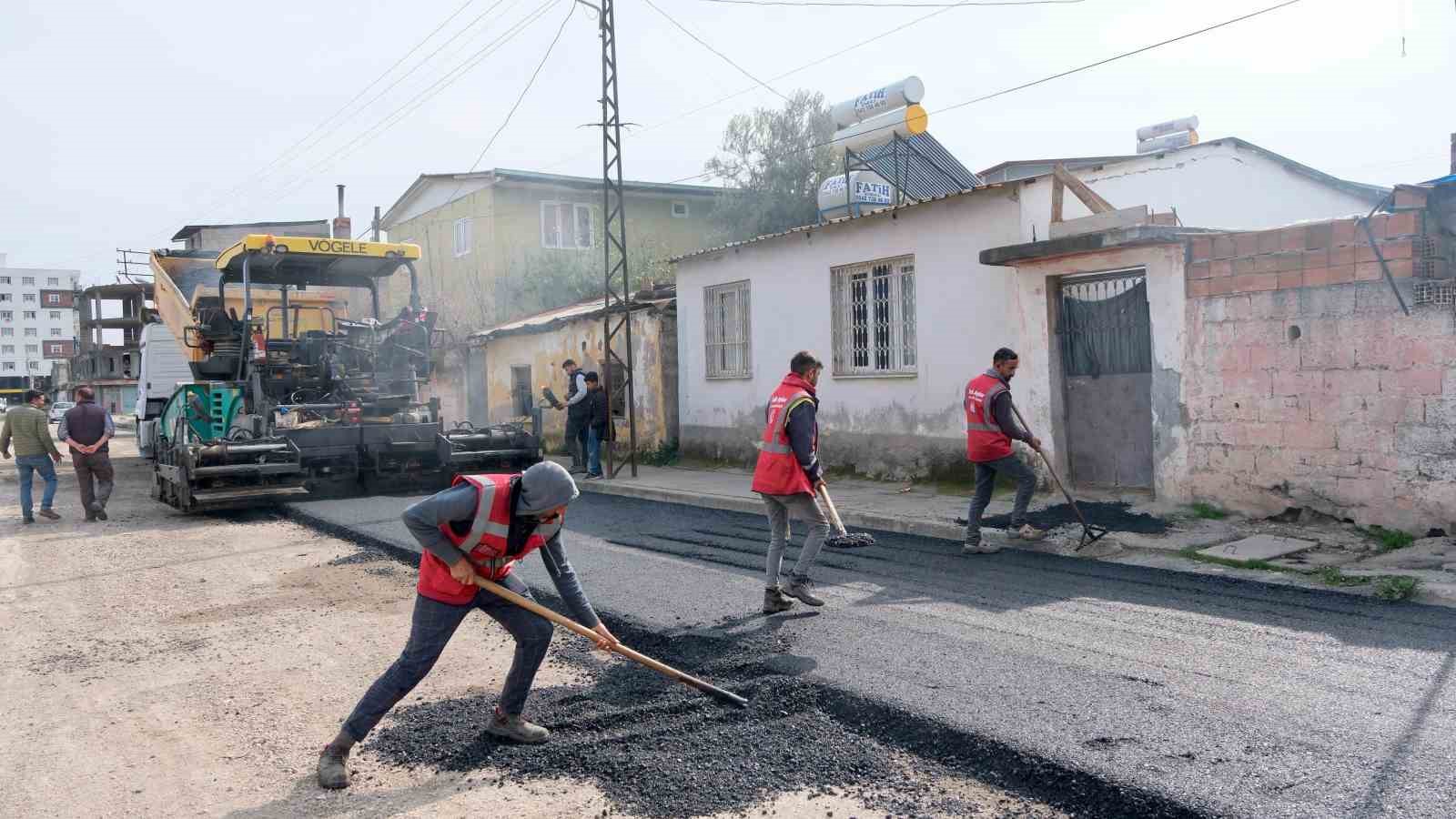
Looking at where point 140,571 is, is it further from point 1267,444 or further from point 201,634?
point 1267,444

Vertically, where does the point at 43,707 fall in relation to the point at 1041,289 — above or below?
below

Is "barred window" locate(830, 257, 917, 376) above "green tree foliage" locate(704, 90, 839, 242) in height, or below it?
below

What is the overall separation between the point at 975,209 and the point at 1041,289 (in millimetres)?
1308

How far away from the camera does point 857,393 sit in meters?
13.6

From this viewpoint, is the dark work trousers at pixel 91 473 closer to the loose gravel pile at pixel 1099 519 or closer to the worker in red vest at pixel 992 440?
the loose gravel pile at pixel 1099 519

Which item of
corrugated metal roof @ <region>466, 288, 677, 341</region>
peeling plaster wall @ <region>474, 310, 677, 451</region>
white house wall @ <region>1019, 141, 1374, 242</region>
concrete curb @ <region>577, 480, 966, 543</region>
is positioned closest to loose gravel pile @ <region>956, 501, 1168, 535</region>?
concrete curb @ <region>577, 480, 966, 543</region>

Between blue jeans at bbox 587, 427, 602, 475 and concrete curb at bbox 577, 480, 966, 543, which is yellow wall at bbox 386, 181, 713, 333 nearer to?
blue jeans at bbox 587, 427, 602, 475

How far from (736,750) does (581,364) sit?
52.1 ft

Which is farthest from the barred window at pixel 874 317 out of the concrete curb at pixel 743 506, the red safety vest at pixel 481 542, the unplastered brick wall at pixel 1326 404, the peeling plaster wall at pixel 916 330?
the red safety vest at pixel 481 542

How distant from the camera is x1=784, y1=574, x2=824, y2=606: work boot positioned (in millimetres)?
6609

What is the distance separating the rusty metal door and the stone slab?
2106 mm

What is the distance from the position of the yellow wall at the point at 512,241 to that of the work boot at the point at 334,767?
23158 millimetres

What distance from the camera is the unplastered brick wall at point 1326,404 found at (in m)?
7.91

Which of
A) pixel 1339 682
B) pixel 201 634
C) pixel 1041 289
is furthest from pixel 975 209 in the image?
pixel 201 634
